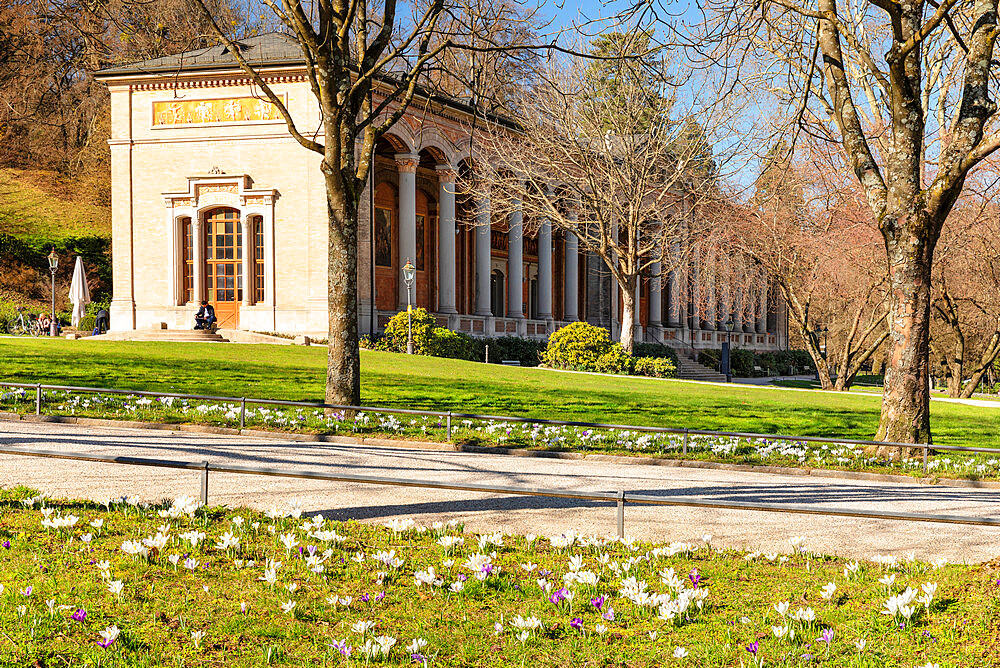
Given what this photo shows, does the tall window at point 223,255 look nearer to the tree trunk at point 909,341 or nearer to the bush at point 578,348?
the bush at point 578,348

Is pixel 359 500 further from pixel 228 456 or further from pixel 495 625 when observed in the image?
pixel 495 625

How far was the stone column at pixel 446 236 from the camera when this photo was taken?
43406 mm

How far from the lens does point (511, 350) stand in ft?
138

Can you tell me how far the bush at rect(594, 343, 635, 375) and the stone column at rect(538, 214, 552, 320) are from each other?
14.3m

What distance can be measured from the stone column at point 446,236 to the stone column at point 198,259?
1084 cm

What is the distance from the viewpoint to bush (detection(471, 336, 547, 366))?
40375mm

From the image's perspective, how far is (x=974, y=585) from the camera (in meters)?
5.80

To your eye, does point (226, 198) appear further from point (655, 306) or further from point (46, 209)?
point (655, 306)

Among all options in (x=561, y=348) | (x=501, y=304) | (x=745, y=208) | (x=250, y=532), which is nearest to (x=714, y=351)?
(x=501, y=304)

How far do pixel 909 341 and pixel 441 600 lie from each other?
33.9 feet

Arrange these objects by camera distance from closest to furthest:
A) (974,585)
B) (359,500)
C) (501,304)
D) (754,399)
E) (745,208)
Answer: (974,585)
(359,500)
(754,399)
(745,208)
(501,304)

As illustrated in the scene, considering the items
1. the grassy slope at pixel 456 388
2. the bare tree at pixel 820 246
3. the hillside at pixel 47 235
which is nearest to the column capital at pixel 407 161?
the bare tree at pixel 820 246

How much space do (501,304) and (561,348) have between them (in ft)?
54.9

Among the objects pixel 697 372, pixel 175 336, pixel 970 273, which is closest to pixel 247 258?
pixel 175 336
